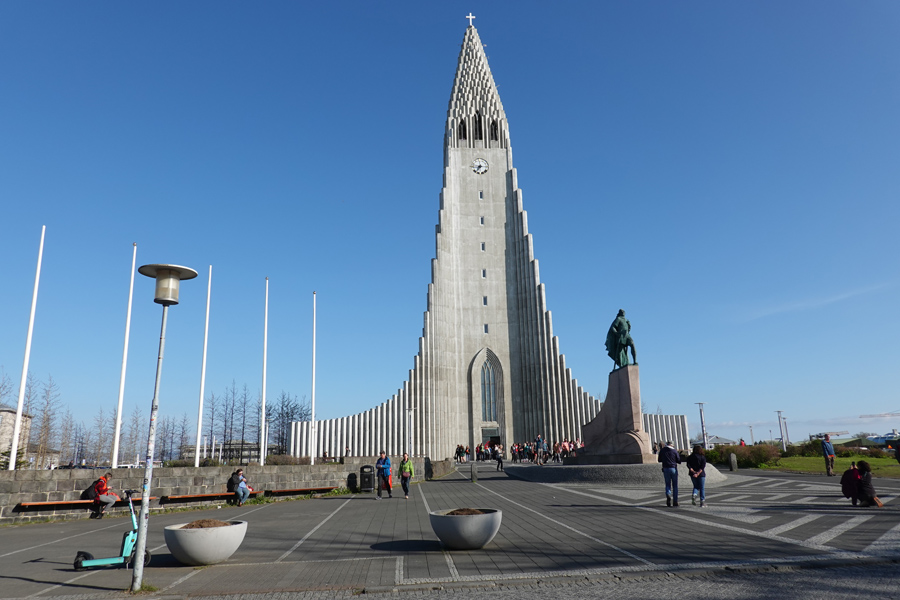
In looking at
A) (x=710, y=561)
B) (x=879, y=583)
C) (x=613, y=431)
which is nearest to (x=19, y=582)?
(x=710, y=561)

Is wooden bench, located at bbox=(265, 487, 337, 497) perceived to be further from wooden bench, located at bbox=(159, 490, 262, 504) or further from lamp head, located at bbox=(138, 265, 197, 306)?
lamp head, located at bbox=(138, 265, 197, 306)

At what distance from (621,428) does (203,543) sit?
18318 millimetres

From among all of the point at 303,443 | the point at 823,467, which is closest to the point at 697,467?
the point at 823,467

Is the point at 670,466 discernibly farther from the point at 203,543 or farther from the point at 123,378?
the point at 123,378

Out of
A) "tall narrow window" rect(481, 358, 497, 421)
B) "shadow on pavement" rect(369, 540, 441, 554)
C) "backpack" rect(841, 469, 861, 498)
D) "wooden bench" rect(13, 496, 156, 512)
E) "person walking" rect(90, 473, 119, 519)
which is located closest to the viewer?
"shadow on pavement" rect(369, 540, 441, 554)

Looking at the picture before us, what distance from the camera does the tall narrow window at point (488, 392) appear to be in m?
52.9

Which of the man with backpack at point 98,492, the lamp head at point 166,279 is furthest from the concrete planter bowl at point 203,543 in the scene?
the man with backpack at point 98,492

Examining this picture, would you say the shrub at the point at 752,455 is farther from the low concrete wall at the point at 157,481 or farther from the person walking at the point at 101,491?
the person walking at the point at 101,491

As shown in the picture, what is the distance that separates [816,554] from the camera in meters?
7.45

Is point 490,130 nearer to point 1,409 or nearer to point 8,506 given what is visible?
point 1,409

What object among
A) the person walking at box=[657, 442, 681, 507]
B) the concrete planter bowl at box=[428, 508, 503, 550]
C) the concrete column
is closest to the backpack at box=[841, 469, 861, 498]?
the person walking at box=[657, 442, 681, 507]

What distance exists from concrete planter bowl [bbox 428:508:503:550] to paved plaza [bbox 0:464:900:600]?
0.22m

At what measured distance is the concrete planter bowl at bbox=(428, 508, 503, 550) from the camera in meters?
8.21

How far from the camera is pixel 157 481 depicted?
16.5 meters
